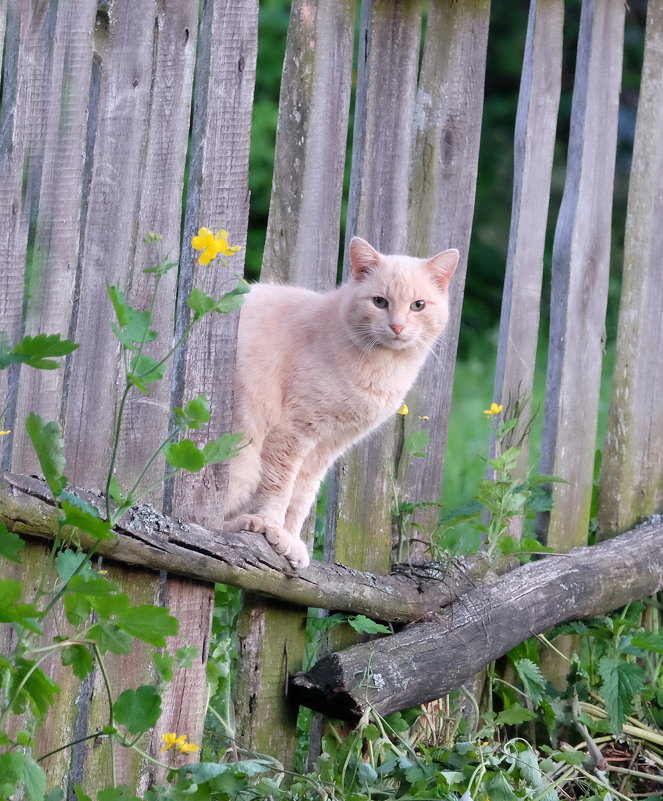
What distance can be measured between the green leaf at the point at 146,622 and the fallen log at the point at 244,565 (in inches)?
14.4

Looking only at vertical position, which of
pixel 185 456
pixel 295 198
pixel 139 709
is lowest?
pixel 139 709

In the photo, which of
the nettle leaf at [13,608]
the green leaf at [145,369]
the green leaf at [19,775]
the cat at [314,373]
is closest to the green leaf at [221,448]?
the green leaf at [145,369]

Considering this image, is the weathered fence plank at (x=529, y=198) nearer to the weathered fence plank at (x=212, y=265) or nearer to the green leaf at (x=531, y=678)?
the green leaf at (x=531, y=678)

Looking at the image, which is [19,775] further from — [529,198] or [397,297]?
[529,198]

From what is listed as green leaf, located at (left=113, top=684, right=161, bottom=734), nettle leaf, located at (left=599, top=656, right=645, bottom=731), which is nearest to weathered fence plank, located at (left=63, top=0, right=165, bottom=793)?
green leaf, located at (left=113, top=684, right=161, bottom=734)

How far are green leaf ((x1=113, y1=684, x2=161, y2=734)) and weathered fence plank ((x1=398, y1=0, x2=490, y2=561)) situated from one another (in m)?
1.36

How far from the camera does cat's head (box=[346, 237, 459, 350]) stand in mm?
2709

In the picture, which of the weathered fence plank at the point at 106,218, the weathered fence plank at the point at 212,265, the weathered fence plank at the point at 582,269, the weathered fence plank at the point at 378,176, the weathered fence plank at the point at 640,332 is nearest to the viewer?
the weathered fence plank at the point at 106,218

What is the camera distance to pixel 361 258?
8.77 feet

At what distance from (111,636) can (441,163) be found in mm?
1741

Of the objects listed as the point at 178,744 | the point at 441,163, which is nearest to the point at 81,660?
the point at 178,744

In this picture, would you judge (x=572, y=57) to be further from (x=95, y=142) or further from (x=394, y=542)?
(x=95, y=142)

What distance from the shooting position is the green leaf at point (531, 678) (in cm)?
282

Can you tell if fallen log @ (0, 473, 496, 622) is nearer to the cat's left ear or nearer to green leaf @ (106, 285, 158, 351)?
green leaf @ (106, 285, 158, 351)
